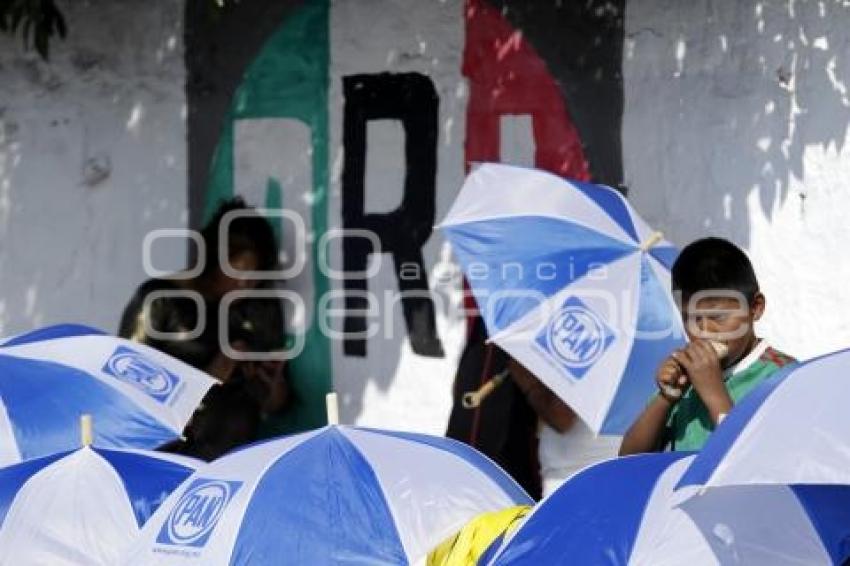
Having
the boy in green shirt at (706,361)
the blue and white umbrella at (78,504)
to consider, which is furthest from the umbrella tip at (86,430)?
the boy in green shirt at (706,361)

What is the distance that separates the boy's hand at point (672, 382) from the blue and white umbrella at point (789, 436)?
1124mm

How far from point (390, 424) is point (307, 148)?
1.18m

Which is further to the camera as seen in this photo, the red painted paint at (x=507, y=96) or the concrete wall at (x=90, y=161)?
the concrete wall at (x=90, y=161)

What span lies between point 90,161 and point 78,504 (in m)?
3.71

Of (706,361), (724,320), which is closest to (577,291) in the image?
(724,320)

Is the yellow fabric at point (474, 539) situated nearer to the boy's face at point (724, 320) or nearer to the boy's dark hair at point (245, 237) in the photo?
the boy's face at point (724, 320)

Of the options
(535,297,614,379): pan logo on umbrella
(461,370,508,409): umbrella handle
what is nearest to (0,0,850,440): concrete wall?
(461,370,508,409): umbrella handle

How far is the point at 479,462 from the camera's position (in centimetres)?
518

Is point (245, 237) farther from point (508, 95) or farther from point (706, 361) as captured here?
point (706, 361)

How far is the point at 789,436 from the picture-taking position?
12.9 feet

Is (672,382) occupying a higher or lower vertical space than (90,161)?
lower

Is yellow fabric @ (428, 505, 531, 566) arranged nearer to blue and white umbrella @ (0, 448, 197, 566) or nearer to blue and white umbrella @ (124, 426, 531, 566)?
blue and white umbrella @ (124, 426, 531, 566)

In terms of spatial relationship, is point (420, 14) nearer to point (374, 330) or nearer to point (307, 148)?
point (307, 148)

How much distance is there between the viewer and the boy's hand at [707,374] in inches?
203
